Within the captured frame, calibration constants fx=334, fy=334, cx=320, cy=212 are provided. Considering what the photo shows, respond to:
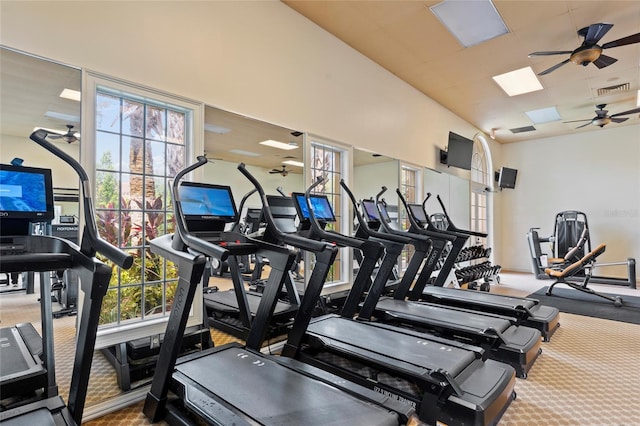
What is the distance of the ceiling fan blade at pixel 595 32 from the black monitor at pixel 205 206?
4846 millimetres

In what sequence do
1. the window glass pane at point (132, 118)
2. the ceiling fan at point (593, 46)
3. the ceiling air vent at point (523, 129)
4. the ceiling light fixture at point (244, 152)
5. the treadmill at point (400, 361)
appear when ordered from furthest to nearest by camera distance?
the ceiling air vent at point (523, 129) → the ceiling fan at point (593, 46) → the ceiling light fixture at point (244, 152) → the window glass pane at point (132, 118) → the treadmill at point (400, 361)

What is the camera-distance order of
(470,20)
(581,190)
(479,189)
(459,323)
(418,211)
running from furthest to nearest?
(479,189) < (581,190) < (418,211) < (470,20) < (459,323)

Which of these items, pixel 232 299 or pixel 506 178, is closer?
pixel 232 299

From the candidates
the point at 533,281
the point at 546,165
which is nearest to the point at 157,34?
the point at 533,281

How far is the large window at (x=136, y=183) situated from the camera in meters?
2.53

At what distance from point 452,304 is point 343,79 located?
3.54 meters

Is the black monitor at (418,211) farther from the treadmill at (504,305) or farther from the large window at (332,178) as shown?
the large window at (332,178)

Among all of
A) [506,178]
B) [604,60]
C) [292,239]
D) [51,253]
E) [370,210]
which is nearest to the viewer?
[51,253]

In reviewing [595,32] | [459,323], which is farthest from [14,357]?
[595,32]

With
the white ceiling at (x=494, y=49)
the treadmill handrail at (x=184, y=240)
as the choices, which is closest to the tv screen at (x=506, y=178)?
the white ceiling at (x=494, y=49)

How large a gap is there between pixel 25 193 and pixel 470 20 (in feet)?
16.2

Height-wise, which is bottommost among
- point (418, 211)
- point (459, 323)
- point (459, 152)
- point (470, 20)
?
point (459, 323)

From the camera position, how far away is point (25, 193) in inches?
65.7

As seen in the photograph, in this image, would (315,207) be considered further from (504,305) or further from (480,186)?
(480,186)
